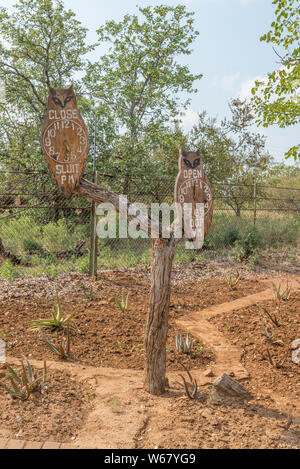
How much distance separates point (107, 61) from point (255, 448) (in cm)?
1082

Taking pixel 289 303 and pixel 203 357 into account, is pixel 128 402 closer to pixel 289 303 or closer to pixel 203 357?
pixel 203 357

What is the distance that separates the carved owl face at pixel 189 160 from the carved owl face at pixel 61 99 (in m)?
0.90

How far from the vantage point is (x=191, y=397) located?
120 inches

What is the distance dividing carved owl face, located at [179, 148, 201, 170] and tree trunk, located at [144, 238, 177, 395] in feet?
1.93

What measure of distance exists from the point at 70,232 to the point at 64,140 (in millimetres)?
6146

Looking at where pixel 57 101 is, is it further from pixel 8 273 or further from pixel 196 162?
pixel 8 273

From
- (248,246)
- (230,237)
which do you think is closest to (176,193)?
(248,246)

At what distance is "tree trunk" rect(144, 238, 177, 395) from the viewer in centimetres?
304

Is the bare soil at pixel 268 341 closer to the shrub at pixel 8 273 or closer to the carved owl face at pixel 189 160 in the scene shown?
the carved owl face at pixel 189 160

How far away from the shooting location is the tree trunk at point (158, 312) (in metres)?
3.04

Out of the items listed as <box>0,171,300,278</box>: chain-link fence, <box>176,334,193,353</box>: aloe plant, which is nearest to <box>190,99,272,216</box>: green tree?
<box>0,171,300,278</box>: chain-link fence

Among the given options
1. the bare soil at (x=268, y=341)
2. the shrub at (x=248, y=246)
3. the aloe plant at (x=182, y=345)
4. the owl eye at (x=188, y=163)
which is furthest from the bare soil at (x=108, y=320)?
the owl eye at (x=188, y=163)

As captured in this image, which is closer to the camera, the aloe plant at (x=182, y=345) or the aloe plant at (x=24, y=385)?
the aloe plant at (x=24, y=385)
